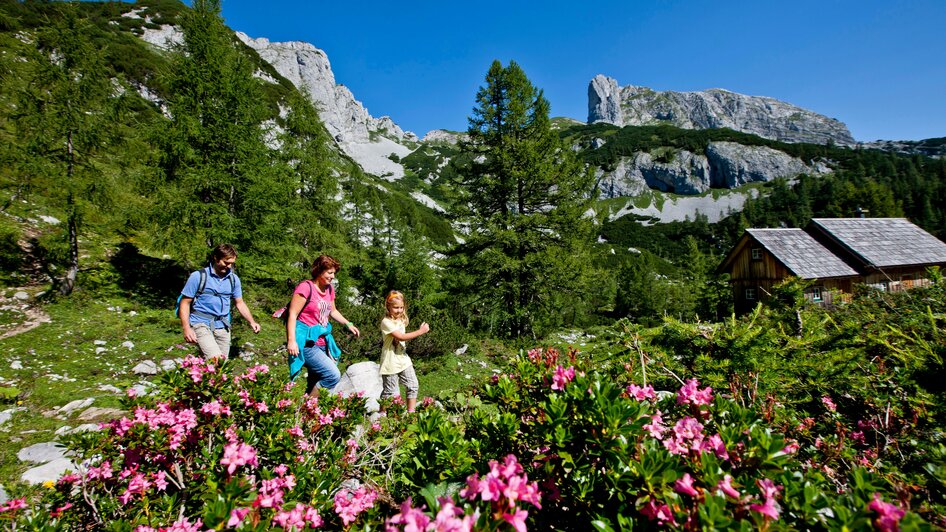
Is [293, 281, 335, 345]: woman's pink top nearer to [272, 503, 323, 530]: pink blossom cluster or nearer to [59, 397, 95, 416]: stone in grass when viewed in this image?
[272, 503, 323, 530]: pink blossom cluster

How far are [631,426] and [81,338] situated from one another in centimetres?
1141

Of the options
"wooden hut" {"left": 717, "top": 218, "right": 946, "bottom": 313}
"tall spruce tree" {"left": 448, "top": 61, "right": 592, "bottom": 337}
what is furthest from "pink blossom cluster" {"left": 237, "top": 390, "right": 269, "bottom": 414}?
"wooden hut" {"left": 717, "top": 218, "right": 946, "bottom": 313}

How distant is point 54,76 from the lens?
962 centimetres

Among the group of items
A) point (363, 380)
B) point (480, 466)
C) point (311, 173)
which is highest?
point (311, 173)

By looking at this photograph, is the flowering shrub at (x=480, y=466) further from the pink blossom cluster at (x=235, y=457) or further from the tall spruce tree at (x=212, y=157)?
the tall spruce tree at (x=212, y=157)

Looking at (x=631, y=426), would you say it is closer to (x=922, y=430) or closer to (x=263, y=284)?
(x=922, y=430)

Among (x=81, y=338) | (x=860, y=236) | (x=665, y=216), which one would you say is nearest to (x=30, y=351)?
(x=81, y=338)

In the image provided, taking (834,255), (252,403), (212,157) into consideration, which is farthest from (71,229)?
(834,255)

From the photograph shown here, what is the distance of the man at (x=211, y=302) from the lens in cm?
462

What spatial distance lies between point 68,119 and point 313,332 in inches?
452

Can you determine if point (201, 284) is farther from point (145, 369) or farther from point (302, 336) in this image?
point (145, 369)

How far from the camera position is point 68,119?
9.72 metres

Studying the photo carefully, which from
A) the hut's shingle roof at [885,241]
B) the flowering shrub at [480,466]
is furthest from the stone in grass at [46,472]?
the hut's shingle roof at [885,241]

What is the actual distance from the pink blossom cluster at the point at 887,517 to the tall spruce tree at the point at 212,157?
11901 millimetres
